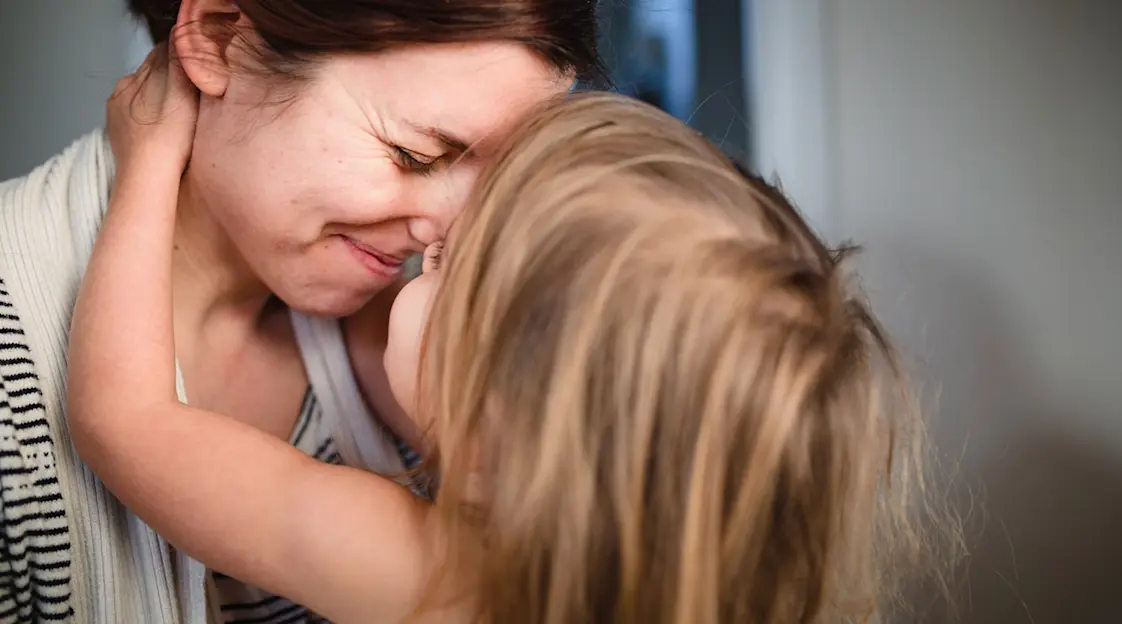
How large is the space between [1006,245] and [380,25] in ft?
2.64

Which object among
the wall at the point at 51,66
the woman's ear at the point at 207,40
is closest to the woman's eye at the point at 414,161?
the woman's ear at the point at 207,40

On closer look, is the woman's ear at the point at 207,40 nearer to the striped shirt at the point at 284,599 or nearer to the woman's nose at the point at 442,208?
the woman's nose at the point at 442,208

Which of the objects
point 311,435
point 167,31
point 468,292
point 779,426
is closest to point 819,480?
point 779,426

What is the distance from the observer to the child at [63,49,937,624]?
692 mm

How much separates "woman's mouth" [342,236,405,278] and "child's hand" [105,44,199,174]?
16 centimetres

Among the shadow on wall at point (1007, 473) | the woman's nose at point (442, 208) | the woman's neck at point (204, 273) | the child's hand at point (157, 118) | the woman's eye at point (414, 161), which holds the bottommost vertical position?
the shadow on wall at point (1007, 473)

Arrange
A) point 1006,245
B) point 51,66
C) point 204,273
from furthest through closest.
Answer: point 51,66
point 1006,245
point 204,273

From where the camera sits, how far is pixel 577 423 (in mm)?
697

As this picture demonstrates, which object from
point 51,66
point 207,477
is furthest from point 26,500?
point 51,66

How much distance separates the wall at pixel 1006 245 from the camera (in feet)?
3.58

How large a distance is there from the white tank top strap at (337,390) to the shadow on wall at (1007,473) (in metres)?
0.64

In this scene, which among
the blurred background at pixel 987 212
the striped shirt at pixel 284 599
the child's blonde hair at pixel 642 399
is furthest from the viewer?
the blurred background at pixel 987 212

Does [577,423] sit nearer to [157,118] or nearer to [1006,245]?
[157,118]

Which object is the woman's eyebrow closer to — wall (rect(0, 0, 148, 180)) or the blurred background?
the blurred background
